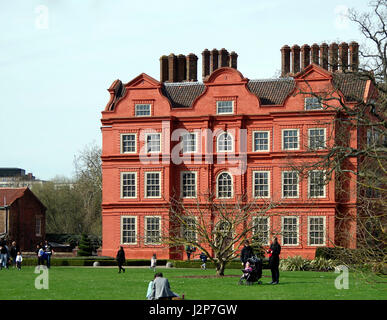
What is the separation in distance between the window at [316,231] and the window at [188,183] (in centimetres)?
905

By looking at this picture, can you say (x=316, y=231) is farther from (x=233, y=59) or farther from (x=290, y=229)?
(x=233, y=59)

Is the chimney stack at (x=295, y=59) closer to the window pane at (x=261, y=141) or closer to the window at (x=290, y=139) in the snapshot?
the window pane at (x=261, y=141)

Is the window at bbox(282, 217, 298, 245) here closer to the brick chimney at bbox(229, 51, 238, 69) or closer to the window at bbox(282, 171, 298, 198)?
the window at bbox(282, 171, 298, 198)

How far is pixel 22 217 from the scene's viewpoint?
A: 73625mm

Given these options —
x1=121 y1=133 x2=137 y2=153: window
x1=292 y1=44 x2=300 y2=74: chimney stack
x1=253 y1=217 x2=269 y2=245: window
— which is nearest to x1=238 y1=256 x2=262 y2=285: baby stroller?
x1=253 y1=217 x2=269 y2=245: window

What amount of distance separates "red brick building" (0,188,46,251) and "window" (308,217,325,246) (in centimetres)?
2748

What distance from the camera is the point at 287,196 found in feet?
186

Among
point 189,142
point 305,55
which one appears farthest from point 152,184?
point 305,55

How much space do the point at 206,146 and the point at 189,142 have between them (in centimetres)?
141

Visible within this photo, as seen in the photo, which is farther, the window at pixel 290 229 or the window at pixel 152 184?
the window at pixel 152 184

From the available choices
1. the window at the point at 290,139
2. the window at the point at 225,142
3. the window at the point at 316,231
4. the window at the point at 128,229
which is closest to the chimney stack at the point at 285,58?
the window at the point at 290,139

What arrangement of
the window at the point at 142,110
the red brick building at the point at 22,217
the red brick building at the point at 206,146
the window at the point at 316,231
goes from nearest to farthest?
1. the window at the point at 316,231
2. the red brick building at the point at 206,146
3. the window at the point at 142,110
4. the red brick building at the point at 22,217

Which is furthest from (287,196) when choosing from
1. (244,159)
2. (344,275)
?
(344,275)

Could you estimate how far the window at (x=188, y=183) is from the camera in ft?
194
